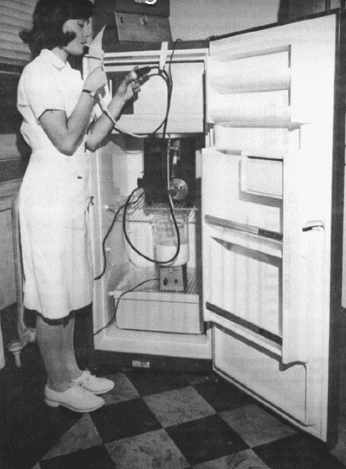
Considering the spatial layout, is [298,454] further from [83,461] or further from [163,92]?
[163,92]

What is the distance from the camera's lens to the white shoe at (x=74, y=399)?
1.81 metres

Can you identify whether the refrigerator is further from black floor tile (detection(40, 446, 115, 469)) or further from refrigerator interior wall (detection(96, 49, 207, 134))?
black floor tile (detection(40, 446, 115, 469))

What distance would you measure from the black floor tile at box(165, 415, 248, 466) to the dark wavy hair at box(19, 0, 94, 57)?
1291 mm

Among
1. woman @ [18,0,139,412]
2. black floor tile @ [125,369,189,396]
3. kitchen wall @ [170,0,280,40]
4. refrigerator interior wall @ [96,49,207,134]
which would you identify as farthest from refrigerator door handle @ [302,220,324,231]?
kitchen wall @ [170,0,280,40]

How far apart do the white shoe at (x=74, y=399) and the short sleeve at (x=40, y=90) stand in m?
0.93

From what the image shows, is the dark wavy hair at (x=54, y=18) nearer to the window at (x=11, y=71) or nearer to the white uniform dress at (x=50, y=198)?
the white uniform dress at (x=50, y=198)

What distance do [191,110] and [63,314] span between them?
2.79ft

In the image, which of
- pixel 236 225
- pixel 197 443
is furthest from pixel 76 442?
pixel 236 225

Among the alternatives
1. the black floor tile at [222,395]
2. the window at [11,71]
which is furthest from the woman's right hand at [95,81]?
the black floor tile at [222,395]

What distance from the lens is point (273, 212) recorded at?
1.62 metres

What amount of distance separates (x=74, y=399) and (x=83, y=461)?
291mm

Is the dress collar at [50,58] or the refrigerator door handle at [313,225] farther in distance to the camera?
the dress collar at [50,58]

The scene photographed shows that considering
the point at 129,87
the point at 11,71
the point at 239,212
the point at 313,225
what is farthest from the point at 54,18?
the point at 313,225

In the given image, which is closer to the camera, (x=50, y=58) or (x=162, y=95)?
(x=50, y=58)
